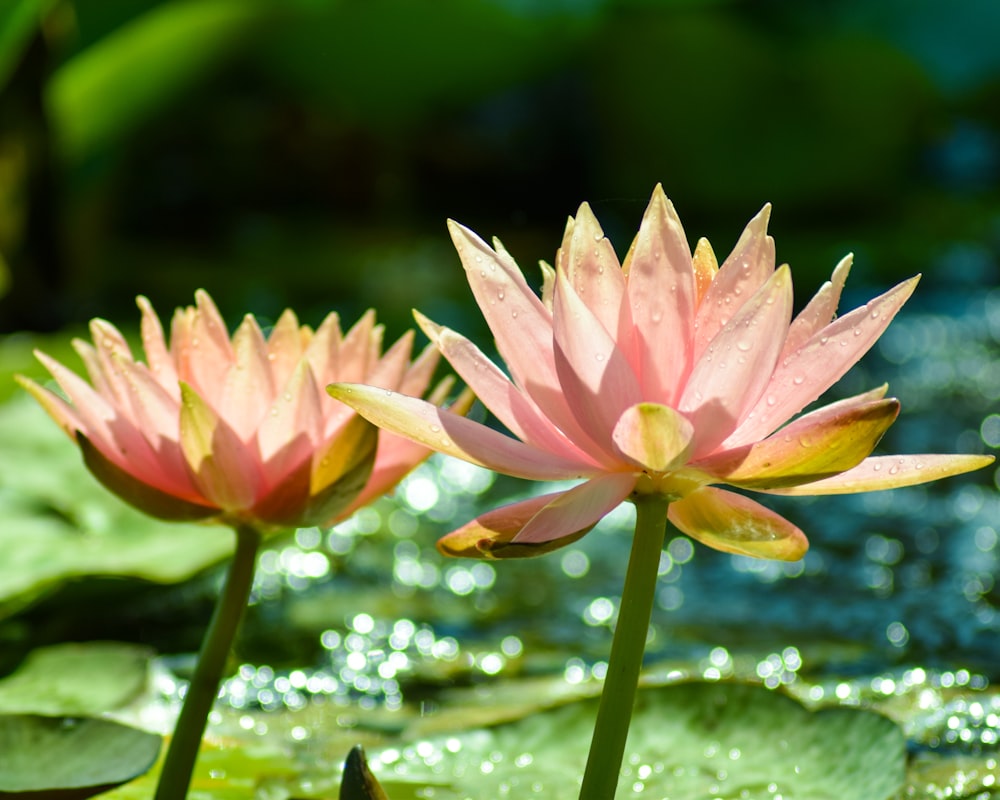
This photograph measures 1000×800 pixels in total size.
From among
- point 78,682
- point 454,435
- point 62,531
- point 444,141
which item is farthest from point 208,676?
point 444,141

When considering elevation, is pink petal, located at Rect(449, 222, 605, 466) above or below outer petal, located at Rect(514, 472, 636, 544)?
above

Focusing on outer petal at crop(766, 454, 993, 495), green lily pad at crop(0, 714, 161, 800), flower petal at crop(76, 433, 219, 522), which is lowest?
green lily pad at crop(0, 714, 161, 800)

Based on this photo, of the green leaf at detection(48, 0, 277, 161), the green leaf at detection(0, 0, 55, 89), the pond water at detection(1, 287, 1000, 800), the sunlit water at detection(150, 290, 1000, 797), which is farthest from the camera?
the green leaf at detection(48, 0, 277, 161)

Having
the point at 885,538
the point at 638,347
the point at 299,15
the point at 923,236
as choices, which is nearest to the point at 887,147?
the point at 923,236

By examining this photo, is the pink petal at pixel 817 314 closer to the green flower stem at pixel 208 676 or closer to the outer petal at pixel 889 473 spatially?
the outer petal at pixel 889 473

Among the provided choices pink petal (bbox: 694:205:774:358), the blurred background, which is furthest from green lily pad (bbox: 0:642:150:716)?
the blurred background

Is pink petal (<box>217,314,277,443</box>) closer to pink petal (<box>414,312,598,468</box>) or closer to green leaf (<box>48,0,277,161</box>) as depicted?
pink petal (<box>414,312,598,468</box>)

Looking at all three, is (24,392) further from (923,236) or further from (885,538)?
(923,236)
